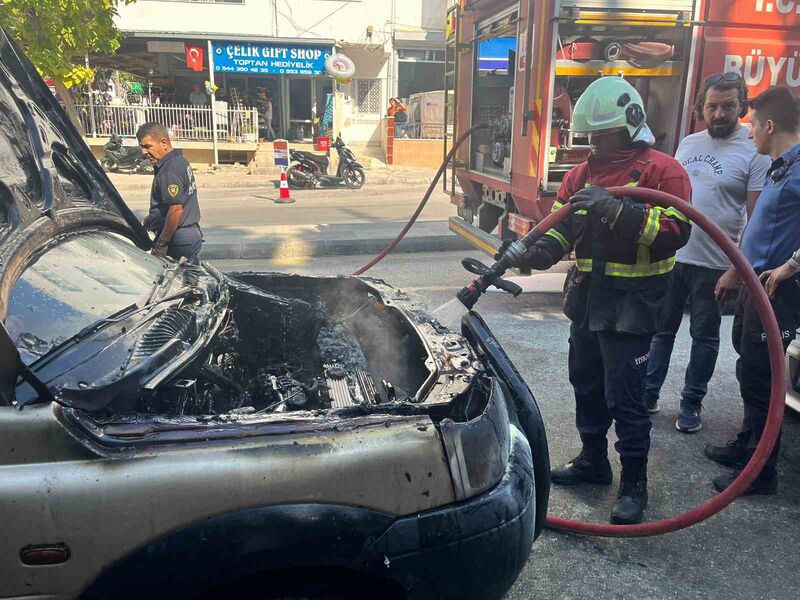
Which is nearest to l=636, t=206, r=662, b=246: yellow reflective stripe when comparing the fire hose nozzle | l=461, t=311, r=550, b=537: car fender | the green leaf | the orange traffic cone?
the fire hose nozzle

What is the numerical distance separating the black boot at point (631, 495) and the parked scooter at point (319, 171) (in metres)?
13.5

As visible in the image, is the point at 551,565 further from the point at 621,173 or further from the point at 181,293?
the point at 181,293

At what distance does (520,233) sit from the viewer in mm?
5848

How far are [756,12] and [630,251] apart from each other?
399cm

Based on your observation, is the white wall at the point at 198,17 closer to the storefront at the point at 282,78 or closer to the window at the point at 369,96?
the storefront at the point at 282,78

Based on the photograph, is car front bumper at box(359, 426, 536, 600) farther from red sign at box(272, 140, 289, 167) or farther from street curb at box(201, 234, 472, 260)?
red sign at box(272, 140, 289, 167)

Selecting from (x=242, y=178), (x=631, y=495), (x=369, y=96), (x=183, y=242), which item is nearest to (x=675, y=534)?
(x=631, y=495)

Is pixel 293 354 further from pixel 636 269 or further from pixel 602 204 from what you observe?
pixel 636 269

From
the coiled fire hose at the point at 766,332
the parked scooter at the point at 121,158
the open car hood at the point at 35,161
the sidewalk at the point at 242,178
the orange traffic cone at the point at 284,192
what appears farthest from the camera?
the parked scooter at the point at 121,158

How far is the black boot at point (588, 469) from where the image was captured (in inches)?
127

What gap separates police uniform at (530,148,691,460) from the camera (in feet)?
9.00

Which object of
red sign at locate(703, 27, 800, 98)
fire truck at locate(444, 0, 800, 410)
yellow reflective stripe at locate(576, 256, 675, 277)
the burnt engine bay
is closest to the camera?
the burnt engine bay

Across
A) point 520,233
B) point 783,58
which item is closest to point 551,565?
point 520,233

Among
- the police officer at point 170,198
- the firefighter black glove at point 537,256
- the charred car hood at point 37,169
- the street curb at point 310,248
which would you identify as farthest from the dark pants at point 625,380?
the street curb at point 310,248
